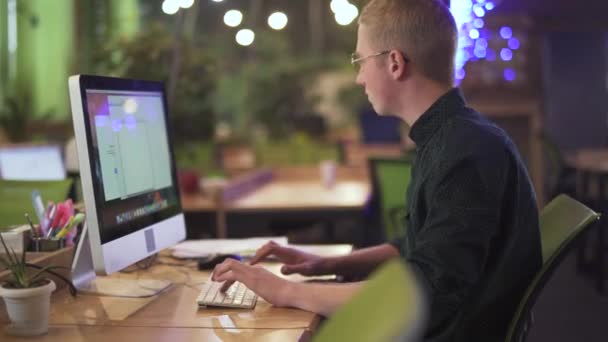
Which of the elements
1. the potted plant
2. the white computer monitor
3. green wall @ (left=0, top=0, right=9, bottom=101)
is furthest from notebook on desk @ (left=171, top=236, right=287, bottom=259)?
green wall @ (left=0, top=0, right=9, bottom=101)

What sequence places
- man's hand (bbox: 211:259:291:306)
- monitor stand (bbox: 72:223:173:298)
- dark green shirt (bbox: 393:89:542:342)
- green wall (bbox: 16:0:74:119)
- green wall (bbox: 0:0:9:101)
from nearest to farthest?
dark green shirt (bbox: 393:89:542:342) → man's hand (bbox: 211:259:291:306) → monitor stand (bbox: 72:223:173:298) → green wall (bbox: 0:0:9:101) → green wall (bbox: 16:0:74:119)

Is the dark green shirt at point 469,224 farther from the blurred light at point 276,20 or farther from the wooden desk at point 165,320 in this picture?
the blurred light at point 276,20

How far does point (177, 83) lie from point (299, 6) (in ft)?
20.9

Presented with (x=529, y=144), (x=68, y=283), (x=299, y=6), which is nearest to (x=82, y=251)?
(x=68, y=283)

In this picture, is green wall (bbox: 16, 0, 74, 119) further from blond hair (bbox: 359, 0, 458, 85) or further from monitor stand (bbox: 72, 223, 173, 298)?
blond hair (bbox: 359, 0, 458, 85)

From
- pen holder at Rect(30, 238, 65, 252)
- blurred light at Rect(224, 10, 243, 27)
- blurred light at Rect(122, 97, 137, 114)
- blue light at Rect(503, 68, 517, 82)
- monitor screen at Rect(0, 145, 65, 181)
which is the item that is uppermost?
blurred light at Rect(224, 10, 243, 27)

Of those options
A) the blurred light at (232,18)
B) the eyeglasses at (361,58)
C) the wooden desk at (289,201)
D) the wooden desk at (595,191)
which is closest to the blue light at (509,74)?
the wooden desk at (595,191)

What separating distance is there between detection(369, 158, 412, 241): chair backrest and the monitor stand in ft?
7.60

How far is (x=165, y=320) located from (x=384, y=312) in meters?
1.08

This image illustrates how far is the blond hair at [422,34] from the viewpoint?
68.5 inches

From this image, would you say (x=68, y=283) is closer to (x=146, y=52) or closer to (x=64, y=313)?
(x=64, y=313)

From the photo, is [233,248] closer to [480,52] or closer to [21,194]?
[21,194]

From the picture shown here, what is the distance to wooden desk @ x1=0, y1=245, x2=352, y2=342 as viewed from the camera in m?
1.57

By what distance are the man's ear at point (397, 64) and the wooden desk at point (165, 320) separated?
58 cm
